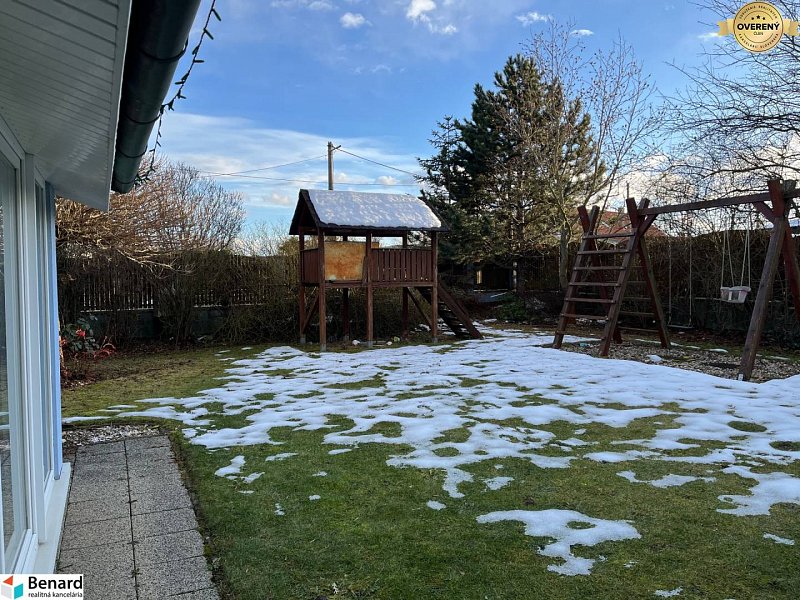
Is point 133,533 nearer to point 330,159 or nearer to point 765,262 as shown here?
point 765,262

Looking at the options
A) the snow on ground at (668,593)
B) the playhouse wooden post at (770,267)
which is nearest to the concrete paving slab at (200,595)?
the snow on ground at (668,593)

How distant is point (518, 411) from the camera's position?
17.5 ft

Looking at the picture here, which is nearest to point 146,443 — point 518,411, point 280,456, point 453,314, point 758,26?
point 280,456

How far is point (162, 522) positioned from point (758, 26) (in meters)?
10.4

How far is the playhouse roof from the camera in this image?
10.6 metres

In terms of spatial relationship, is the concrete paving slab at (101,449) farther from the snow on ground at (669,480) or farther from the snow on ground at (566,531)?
the snow on ground at (669,480)

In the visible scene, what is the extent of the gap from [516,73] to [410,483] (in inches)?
663

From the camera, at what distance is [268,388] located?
6793 millimetres

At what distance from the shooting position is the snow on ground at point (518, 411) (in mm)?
3842

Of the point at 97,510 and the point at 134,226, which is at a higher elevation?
the point at 134,226

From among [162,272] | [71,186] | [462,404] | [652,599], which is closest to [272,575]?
[652,599]

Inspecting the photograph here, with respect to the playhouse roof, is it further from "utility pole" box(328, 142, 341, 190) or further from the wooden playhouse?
"utility pole" box(328, 142, 341, 190)

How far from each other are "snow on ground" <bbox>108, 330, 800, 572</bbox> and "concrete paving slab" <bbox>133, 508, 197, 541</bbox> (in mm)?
1228

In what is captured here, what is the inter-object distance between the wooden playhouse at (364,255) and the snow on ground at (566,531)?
777 centimetres
